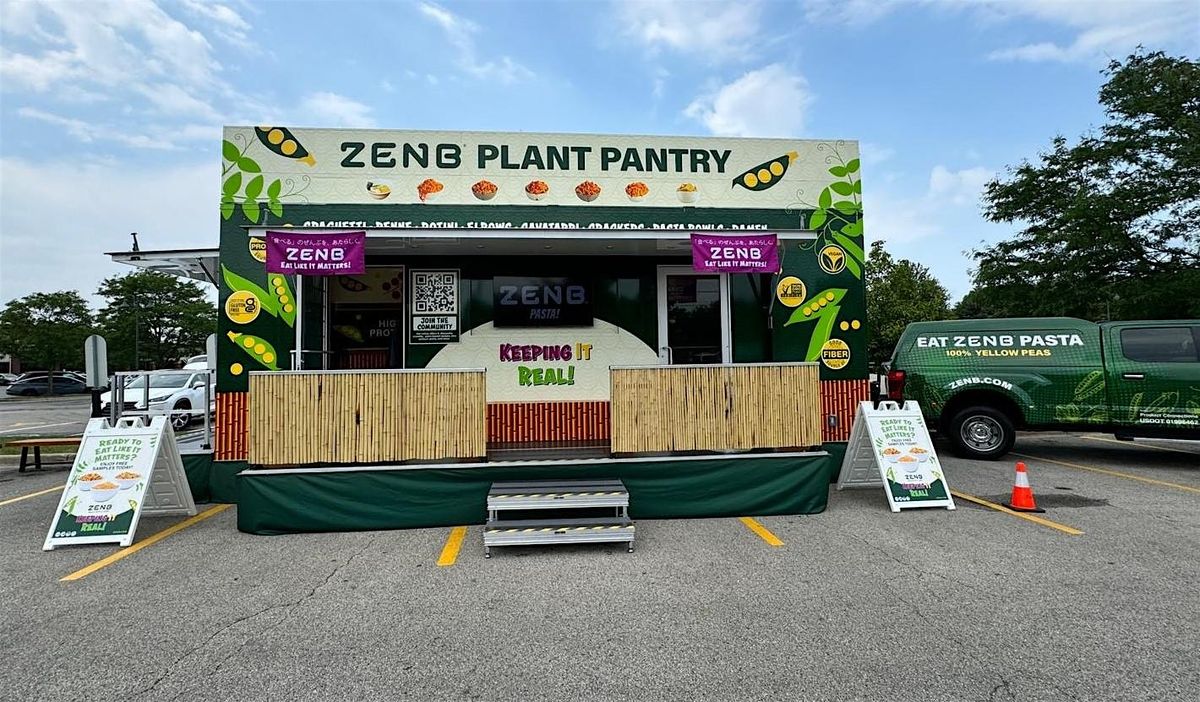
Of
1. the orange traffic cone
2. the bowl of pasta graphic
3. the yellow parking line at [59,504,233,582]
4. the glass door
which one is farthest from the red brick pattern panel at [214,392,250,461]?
the orange traffic cone

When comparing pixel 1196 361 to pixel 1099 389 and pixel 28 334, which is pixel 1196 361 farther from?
pixel 28 334

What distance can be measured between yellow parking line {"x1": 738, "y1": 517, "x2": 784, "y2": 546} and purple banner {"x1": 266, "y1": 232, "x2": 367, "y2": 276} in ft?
15.4

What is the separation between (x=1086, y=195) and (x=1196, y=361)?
8489mm

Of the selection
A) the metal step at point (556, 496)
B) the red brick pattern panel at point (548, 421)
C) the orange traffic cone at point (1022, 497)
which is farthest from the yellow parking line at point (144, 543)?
the orange traffic cone at point (1022, 497)

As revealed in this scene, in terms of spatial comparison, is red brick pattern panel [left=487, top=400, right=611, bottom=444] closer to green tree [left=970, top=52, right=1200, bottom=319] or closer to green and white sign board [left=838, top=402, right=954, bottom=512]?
green and white sign board [left=838, top=402, right=954, bottom=512]

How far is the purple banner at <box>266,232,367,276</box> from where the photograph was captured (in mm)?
6375

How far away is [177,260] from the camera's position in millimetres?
7617

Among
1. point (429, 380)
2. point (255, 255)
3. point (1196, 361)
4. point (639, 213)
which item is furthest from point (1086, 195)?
point (255, 255)

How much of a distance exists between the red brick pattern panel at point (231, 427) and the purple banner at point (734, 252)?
5.33 meters

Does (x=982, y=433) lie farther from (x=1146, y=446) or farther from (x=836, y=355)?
(x=1146, y=446)

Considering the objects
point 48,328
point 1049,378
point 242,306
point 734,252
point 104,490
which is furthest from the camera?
point 48,328

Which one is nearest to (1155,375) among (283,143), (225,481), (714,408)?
(714,408)

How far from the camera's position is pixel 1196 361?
27.5 ft

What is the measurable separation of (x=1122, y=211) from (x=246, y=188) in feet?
58.9
